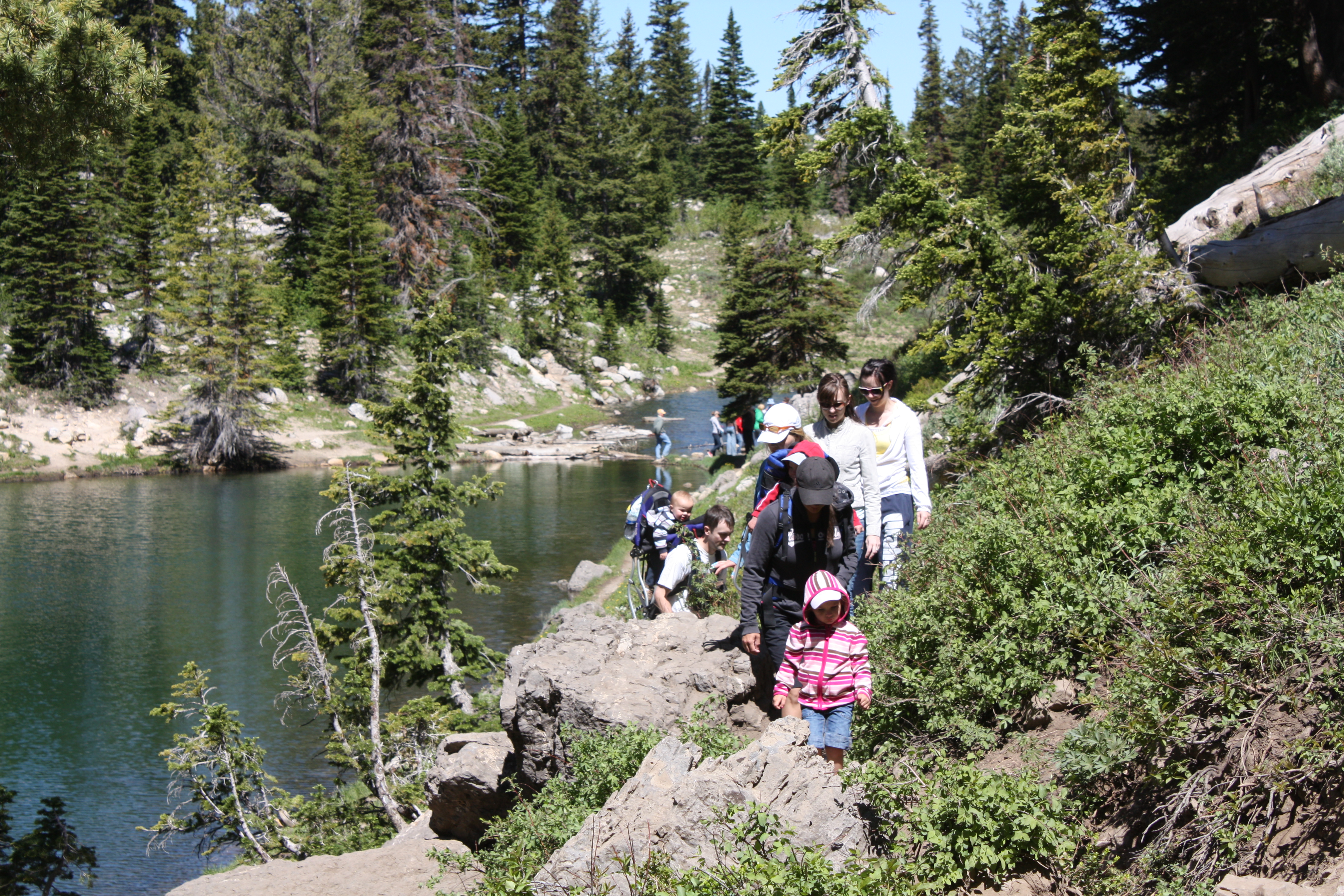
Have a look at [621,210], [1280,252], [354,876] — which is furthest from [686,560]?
[621,210]

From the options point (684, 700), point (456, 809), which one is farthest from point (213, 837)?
point (684, 700)

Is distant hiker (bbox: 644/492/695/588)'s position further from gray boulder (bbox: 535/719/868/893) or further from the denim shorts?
gray boulder (bbox: 535/719/868/893)

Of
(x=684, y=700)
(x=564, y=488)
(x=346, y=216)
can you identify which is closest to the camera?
(x=684, y=700)

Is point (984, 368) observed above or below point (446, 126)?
below

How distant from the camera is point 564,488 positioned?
31000 mm

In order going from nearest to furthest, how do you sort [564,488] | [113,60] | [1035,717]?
1. [1035,717]
2. [113,60]
3. [564,488]

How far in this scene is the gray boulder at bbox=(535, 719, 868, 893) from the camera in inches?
170

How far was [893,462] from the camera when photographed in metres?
7.17

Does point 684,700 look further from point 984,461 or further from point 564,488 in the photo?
point 564,488

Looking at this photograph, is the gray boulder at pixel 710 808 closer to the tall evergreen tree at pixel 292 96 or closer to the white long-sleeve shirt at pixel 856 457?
the white long-sleeve shirt at pixel 856 457

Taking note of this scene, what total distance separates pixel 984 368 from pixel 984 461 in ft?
5.40

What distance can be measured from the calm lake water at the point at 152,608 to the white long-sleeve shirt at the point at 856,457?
30.0 feet

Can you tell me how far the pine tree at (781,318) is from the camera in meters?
26.2

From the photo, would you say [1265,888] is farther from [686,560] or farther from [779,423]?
[686,560]
